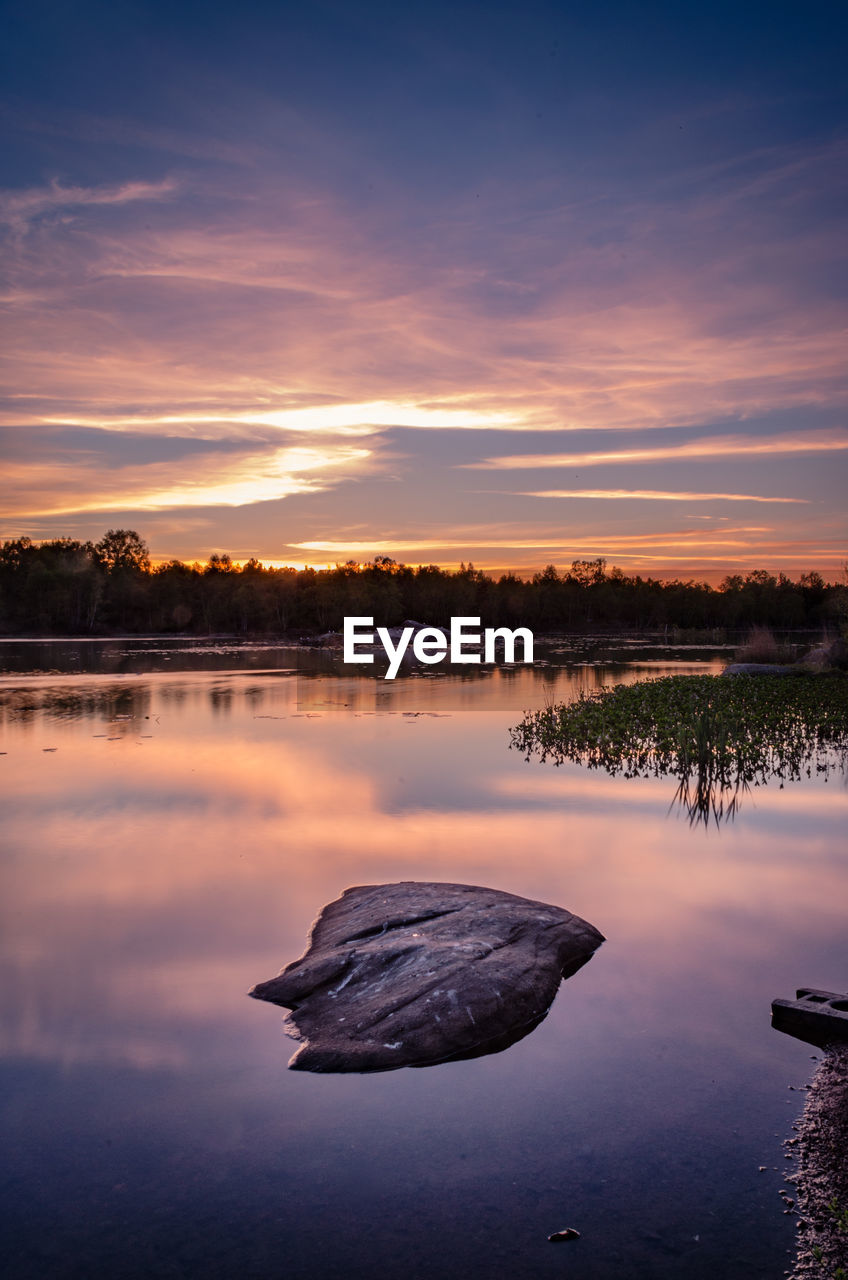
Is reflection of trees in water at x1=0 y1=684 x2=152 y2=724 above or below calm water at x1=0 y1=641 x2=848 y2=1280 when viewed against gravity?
above

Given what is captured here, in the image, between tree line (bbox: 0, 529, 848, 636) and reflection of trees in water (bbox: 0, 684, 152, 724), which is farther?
tree line (bbox: 0, 529, 848, 636)

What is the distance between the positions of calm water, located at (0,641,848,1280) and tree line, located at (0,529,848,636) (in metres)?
83.3

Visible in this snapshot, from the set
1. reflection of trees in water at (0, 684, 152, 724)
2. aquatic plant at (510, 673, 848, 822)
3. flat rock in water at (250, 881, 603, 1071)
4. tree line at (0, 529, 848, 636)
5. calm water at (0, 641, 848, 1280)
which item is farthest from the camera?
tree line at (0, 529, 848, 636)

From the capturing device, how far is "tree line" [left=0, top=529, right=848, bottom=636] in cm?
11125

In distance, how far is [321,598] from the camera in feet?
411

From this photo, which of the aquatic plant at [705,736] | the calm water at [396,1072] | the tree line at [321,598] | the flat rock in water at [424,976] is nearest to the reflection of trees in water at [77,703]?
the calm water at [396,1072]

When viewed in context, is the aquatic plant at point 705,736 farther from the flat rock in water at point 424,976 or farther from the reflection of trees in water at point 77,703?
the reflection of trees in water at point 77,703

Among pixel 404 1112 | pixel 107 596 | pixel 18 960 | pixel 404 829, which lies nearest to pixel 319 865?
pixel 404 829

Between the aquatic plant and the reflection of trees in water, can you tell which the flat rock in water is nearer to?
the aquatic plant

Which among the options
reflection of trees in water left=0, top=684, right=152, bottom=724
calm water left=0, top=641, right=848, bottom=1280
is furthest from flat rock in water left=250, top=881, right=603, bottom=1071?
reflection of trees in water left=0, top=684, right=152, bottom=724

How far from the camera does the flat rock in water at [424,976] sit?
7.18m

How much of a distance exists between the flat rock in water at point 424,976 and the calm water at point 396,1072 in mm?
224

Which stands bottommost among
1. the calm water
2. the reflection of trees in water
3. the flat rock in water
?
the calm water

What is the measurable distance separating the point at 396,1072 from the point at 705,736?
14286 millimetres
